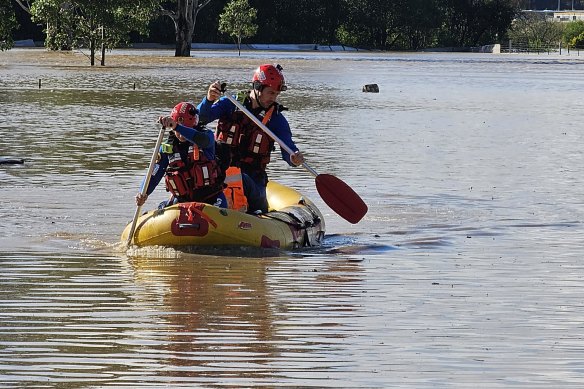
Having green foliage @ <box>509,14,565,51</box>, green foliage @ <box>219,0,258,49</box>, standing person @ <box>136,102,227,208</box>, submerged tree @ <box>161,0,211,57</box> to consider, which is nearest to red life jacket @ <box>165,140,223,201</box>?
standing person @ <box>136,102,227,208</box>

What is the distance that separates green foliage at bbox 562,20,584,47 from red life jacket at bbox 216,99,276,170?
335 feet

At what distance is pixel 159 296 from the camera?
9648 millimetres

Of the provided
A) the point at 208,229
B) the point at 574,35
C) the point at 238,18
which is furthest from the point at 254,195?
the point at 574,35

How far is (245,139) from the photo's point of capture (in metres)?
13.0

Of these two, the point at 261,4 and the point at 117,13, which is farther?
the point at 261,4

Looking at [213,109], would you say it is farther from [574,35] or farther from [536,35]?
[536,35]

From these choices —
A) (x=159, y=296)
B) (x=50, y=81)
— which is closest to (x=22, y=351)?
(x=159, y=296)

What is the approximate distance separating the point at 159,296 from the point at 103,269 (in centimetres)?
132

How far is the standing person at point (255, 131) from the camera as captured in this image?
41.9 feet

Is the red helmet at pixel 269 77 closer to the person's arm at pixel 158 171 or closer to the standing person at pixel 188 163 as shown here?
the standing person at pixel 188 163

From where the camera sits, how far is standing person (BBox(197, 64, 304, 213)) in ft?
41.9

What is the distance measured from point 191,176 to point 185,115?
59 centimetres

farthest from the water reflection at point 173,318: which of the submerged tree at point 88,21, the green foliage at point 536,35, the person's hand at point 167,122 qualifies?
the green foliage at point 536,35

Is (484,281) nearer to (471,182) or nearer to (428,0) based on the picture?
(471,182)
